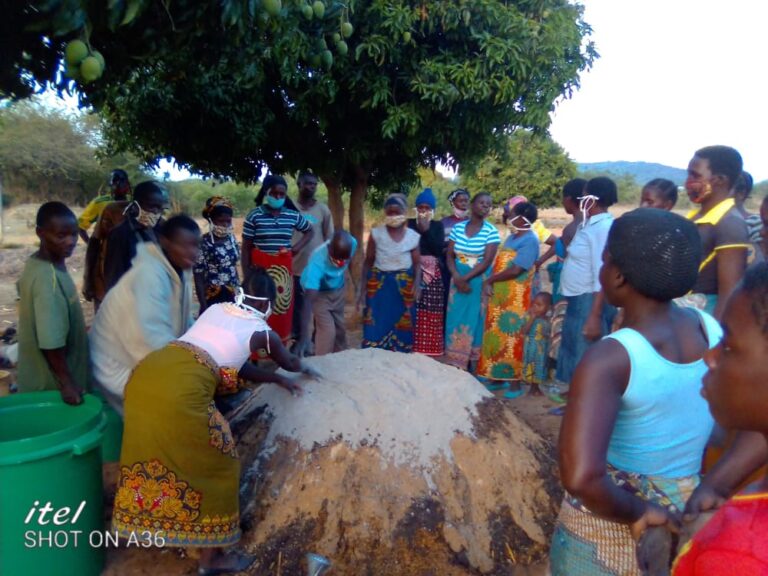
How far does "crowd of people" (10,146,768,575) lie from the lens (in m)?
1.33

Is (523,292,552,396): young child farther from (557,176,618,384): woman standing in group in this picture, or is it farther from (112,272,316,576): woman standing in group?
(112,272,316,576): woman standing in group

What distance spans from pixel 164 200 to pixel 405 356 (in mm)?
2371

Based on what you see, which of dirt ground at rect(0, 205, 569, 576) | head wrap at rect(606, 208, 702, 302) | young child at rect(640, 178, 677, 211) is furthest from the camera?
young child at rect(640, 178, 677, 211)

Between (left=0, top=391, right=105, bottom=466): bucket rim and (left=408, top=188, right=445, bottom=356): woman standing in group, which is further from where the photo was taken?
(left=408, top=188, right=445, bottom=356): woman standing in group

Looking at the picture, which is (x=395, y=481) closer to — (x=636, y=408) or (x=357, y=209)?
(x=636, y=408)

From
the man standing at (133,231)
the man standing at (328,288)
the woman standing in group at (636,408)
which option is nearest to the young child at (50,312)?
the man standing at (133,231)

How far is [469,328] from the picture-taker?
5.54 m

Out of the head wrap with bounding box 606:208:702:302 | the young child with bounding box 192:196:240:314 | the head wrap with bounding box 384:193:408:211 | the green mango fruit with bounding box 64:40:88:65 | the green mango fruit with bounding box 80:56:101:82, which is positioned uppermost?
the green mango fruit with bounding box 64:40:88:65

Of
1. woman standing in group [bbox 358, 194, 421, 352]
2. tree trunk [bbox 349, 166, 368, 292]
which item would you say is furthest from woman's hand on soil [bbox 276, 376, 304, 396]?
tree trunk [bbox 349, 166, 368, 292]

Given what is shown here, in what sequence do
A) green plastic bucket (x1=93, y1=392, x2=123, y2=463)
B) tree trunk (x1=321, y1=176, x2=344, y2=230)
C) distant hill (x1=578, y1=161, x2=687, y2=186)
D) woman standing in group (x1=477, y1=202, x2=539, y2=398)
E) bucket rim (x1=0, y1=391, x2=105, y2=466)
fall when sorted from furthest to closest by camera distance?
1. distant hill (x1=578, y1=161, x2=687, y2=186)
2. tree trunk (x1=321, y1=176, x2=344, y2=230)
3. woman standing in group (x1=477, y1=202, x2=539, y2=398)
4. green plastic bucket (x1=93, y1=392, x2=123, y2=463)
5. bucket rim (x1=0, y1=391, x2=105, y2=466)

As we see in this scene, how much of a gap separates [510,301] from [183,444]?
3375mm

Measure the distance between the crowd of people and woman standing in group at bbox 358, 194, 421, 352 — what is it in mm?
18

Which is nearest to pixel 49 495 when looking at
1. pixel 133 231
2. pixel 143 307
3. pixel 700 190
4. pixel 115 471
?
pixel 143 307

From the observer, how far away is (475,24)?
A: 19.1 feet
